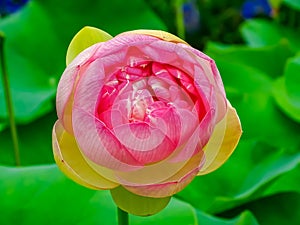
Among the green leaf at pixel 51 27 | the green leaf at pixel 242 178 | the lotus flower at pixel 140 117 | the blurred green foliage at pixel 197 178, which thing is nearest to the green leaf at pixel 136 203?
the lotus flower at pixel 140 117

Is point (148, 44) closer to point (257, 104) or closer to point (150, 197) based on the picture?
point (150, 197)

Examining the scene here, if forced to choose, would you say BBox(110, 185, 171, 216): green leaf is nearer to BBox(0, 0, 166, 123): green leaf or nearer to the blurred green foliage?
the blurred green foliage

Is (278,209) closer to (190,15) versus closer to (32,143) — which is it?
(32,143)

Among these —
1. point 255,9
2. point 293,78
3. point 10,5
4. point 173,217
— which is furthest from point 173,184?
point 255,9

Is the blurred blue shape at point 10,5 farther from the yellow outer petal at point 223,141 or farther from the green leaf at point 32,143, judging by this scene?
the yellow outer petal at point 223,141

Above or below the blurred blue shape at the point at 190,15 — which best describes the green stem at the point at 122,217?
above

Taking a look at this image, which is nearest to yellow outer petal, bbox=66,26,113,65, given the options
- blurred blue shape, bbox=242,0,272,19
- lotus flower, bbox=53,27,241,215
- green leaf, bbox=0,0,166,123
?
lotus flower, bbox=53,27,241,215
